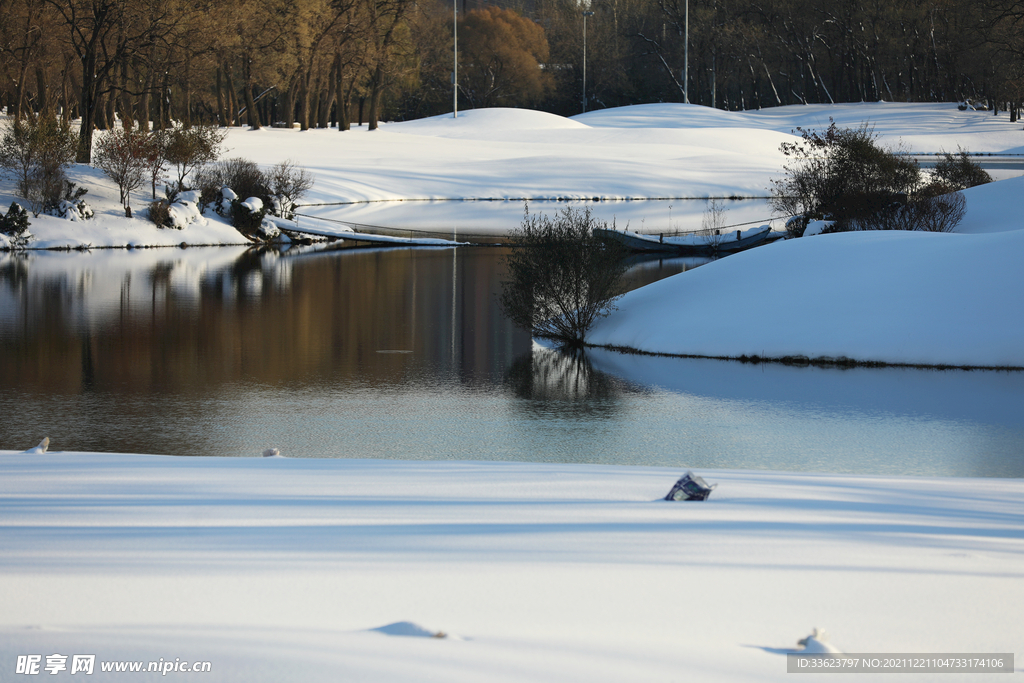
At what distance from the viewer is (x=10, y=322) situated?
1739 cm

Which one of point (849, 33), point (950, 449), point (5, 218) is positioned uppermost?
point (849, 33)

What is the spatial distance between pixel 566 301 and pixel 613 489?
35.0 ft

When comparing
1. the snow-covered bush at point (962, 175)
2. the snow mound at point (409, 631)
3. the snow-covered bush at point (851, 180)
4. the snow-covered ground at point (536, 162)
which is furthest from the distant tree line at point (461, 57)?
the snow mound at point (409, 631)

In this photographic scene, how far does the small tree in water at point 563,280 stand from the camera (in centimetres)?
1667

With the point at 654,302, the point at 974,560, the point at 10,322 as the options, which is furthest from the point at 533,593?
the point at 10,322

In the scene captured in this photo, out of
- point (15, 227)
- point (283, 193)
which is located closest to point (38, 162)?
point (15, 227)

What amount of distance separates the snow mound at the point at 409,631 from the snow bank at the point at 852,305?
12180 mm

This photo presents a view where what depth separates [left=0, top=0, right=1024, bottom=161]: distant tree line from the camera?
40.9 metres

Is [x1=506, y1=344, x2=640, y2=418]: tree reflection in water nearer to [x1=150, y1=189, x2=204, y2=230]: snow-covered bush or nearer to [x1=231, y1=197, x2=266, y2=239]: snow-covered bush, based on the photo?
[x1=231, y1=197, x2=266, y2=239]: snow-covered bush

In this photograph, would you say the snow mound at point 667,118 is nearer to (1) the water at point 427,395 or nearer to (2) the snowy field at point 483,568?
(1) the water at point 427,395

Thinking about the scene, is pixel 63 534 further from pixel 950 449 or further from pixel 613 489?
pixel 950 449

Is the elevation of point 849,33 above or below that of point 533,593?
above

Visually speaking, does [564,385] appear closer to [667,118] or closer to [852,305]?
[852,305]

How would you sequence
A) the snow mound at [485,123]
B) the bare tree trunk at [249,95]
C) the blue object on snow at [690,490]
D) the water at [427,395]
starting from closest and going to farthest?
1. the blue object on snow at [690,490]
2. the water at [427,395]
3. the bare tree trunk at [249,95]
4. the snow mound at [485,123]
